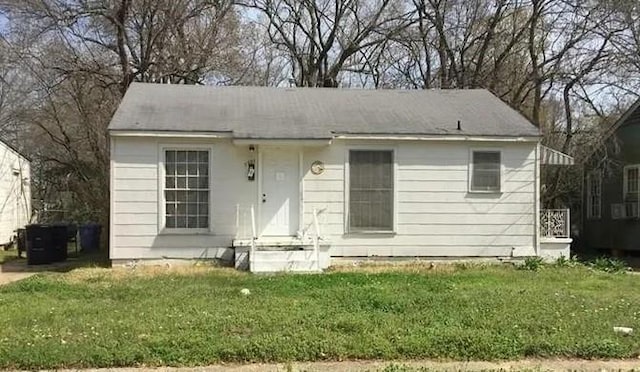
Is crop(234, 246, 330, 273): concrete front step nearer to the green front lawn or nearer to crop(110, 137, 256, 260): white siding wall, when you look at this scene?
crop(110, 137, 256, 260): white siding wall

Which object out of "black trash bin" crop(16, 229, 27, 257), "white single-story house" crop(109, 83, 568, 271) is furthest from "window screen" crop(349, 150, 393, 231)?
"black trash bin" crop(16, 229, 27, 257)

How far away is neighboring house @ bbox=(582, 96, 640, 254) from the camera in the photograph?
61.7 ft

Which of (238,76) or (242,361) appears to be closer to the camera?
(242,361)

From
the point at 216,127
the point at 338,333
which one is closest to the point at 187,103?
the point at 216,127

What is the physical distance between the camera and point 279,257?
13414 mm

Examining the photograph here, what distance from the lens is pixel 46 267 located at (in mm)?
15125

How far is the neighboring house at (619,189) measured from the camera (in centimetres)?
1880

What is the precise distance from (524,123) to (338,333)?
9514mm

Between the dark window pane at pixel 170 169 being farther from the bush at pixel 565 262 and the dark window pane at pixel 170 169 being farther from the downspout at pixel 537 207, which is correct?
the bush at pixel 565 262

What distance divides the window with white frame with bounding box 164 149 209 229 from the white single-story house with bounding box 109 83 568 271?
0.02m

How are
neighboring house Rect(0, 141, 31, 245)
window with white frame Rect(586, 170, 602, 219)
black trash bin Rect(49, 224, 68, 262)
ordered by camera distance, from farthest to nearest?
neighboring house Rect(0, 141, 31, 245), window with white frame Rect(586, 170, 602, 219), black trash bin Rect(49, 224, 68, 262)

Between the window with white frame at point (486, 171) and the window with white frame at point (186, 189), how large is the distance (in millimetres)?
5725

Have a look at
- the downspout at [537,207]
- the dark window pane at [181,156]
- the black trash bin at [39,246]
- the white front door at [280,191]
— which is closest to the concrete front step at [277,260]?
the white front door at [280,191]

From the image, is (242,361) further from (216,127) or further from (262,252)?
(216,127)
